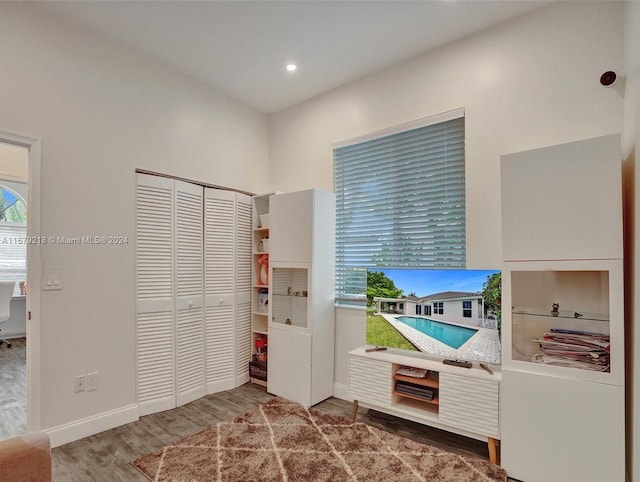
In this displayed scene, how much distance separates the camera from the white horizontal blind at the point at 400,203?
286 cm

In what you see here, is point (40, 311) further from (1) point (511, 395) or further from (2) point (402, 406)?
(1) point (511, 395)

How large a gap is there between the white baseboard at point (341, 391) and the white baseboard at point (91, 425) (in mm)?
1763

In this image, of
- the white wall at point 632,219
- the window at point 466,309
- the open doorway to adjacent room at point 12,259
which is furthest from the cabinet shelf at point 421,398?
the open doorway to adjacent room at point 12,259

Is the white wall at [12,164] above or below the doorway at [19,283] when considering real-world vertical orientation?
above

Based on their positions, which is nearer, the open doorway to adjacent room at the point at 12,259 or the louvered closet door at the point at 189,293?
the louvered closet door at the point at 189,293

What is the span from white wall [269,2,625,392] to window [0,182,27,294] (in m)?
5.62

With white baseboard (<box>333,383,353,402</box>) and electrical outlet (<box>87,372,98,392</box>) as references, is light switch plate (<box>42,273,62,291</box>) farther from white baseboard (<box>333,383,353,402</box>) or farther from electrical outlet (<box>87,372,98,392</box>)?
white baseboard (<box>333,383,353,402</box>)

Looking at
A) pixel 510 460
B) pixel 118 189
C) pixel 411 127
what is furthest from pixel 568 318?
pixel 118 189

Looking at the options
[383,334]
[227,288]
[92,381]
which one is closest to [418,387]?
[383,334]

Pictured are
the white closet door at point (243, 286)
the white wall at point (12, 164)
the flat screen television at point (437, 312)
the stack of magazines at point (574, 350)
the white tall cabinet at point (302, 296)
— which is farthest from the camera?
the white wall at point (12, 164)

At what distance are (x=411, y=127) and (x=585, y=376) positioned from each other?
2204mm

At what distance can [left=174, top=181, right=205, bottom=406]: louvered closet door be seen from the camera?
10.6 feet

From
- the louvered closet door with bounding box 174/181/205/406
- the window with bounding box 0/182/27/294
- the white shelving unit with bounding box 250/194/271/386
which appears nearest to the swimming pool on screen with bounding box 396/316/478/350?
the white shelving unit with bounding box 250/194/271/386

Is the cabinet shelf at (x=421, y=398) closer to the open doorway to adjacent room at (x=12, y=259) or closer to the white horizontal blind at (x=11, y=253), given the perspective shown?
the open doorway to adjacent room at (x=12, y=259)
